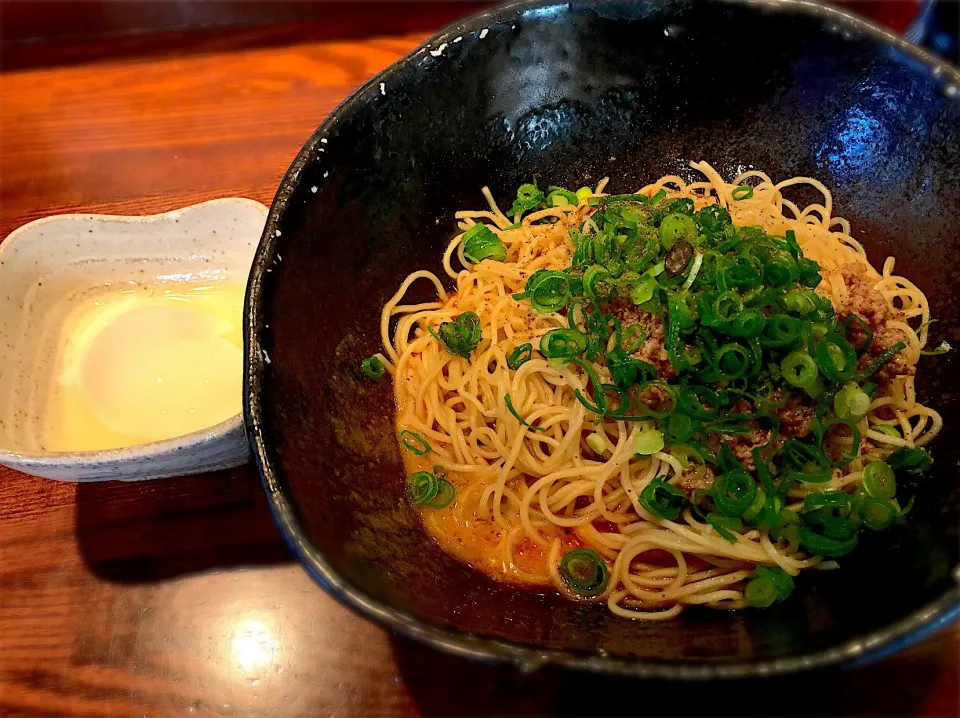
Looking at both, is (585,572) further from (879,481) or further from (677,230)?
(677,230)

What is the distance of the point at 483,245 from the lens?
93.4 inches

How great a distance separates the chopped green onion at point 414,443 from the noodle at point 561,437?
31 millimetres

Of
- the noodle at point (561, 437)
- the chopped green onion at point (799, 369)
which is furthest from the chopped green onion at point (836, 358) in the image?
the noodle at point (561, 437)

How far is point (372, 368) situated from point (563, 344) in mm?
624

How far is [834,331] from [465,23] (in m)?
1.50

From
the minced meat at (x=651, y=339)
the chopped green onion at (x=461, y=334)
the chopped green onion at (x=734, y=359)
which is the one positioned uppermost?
the chopped green onion at (x=734, y=359)

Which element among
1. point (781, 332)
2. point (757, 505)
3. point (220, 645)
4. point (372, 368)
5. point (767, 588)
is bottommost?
point (220, 645)

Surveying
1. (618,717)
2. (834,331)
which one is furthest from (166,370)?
(834,331)

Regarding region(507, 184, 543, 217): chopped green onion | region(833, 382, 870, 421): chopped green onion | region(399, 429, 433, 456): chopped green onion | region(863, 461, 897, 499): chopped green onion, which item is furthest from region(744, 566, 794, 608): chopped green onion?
region(507, 184, 543, 217): chopped green onion

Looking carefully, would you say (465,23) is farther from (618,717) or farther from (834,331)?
(618,717)

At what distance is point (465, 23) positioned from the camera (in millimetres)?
2293

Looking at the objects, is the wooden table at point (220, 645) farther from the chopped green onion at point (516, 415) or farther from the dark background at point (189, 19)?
the dark background at point (189, 19)

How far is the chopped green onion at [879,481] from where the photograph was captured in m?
1.83

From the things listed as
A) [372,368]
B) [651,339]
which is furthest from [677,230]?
[372,368]
